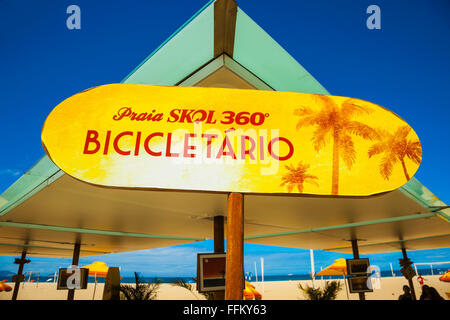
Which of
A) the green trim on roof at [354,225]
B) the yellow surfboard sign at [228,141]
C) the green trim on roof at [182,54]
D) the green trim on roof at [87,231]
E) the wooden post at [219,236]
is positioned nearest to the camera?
the yellow surfboard sign at [228,141]

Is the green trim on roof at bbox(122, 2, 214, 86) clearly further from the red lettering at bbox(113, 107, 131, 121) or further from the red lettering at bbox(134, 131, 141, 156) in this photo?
the red lettering at bbox(134, 131, 141, 156)

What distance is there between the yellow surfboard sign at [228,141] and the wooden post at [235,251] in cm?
14

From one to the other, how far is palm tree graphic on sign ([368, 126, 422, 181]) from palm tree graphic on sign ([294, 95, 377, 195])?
0.31ft

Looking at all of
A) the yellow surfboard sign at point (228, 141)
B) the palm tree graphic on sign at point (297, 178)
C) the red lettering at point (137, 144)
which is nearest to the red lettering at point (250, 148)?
the yellow surfboard sign at point (228, 141)

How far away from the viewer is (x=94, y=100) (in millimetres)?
2189

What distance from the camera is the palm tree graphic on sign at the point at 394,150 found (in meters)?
2.17

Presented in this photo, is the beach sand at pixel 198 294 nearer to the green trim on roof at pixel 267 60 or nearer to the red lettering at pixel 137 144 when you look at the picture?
the green trim on roof at pixel 267 60

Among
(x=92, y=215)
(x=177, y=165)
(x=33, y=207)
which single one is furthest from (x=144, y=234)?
(x=177, y=165)

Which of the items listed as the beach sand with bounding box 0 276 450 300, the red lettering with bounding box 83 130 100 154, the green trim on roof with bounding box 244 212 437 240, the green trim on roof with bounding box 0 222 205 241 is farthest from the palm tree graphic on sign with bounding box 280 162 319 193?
the beach sand with bounding box 0 276 450 300

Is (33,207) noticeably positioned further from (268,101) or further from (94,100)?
(268,101)

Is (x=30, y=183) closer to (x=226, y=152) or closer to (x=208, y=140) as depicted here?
(x=208, y=140)

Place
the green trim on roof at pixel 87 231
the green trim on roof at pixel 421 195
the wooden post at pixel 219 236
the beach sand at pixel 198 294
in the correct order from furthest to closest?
the beach sand at pixel 198 294, the green trim on roof at pixel 87 231, the wooden post at pixel 219 236, the green trim on roof at pixel 421 195

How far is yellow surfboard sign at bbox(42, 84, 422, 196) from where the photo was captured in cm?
201

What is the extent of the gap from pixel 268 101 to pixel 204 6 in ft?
4.32
